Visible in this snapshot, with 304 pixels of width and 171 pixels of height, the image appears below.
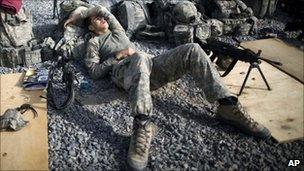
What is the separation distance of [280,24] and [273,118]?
4526mm

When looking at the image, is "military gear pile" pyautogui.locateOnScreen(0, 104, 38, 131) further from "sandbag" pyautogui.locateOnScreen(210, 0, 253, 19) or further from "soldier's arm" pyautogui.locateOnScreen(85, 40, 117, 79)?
"sandbag" pyautogui.locateOnScreen(210, 0, 253, 19)

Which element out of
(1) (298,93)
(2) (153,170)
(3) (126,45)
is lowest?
(2) (153,170)

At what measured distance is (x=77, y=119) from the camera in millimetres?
4613

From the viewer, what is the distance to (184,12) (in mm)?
6879

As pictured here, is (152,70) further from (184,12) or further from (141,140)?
(184,12)

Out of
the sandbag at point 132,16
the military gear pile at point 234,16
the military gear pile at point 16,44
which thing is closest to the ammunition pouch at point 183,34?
the sandbag at point 132,16

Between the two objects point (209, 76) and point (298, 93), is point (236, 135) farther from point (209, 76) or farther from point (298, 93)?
point (298, 93)

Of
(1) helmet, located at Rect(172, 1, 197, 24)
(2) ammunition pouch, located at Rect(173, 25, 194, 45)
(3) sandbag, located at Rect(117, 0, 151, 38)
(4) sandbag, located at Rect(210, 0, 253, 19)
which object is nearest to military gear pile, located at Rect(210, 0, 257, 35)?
(4) sandbag, located at Rect(210, 0, 253, 19)

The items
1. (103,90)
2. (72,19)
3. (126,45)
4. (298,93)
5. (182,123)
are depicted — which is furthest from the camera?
(72,19)

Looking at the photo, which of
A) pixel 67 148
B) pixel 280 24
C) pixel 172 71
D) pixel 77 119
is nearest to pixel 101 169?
pixel 67 148

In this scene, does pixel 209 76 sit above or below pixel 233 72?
above

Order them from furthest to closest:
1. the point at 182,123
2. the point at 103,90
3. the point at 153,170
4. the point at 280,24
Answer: the point at 280,24 → the point at 103,90 → the point at 182,123 → the point at 153,170

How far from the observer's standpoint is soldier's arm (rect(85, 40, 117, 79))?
510cm

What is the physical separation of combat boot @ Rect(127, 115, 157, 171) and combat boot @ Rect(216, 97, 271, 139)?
1010 mm
